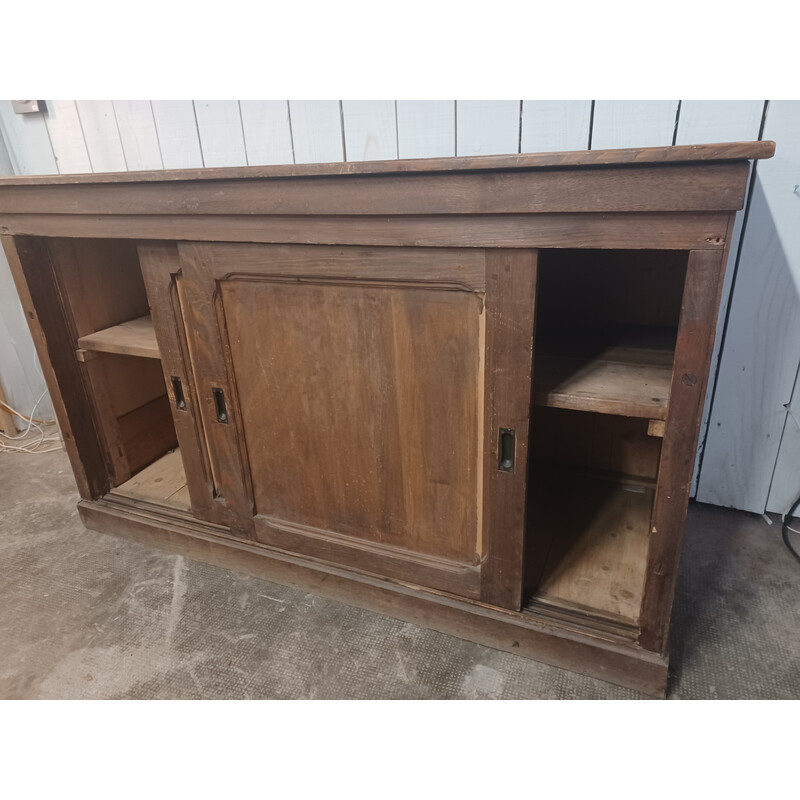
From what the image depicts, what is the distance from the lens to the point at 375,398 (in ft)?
3.67

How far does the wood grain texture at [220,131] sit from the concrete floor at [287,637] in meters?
1.23

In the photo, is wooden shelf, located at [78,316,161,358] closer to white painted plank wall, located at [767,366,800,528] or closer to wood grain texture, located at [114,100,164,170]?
wood grain texture, located at [114,100,164,170]

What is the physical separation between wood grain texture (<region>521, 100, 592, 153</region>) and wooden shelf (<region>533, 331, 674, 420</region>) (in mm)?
569

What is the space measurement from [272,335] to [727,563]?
Answer: 1.27 meters

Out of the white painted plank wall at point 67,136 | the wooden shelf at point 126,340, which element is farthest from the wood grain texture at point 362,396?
the white painted plank wall at point 67,136

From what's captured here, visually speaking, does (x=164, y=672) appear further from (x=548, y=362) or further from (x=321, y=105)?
(x=321, y=105)

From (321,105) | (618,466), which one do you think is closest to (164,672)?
(618,466)

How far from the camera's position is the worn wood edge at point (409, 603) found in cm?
109

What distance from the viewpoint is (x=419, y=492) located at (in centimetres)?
117

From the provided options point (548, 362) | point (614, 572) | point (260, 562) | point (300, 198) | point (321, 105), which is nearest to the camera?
point (300, 198)

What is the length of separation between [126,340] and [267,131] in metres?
0.78

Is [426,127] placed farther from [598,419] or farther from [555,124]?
[598,419]

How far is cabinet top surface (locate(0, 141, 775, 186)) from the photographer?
0.72m

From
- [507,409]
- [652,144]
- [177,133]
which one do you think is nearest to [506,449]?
[507,409]
